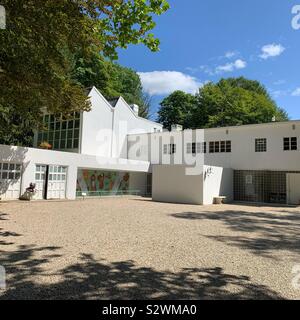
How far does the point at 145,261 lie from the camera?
569 centimetres

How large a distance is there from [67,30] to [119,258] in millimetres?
5843

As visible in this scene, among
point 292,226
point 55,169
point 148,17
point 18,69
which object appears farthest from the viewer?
point 55,169

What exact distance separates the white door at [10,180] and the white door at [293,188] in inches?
699

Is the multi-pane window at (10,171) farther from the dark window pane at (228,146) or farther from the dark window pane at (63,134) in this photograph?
the dark window pane at (228,146)

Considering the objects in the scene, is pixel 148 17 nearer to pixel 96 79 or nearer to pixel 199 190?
pixel 199 190

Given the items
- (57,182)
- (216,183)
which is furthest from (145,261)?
(216,183)

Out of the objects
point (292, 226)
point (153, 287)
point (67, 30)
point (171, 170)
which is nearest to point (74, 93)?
point (67, 30)

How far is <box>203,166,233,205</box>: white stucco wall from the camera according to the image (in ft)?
63.9

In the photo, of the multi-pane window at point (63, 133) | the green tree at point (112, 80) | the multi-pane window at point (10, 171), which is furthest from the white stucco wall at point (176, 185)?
the green tree at point (112, 80)

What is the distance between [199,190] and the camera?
1911cm

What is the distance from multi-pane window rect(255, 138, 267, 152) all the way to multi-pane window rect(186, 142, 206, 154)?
4.21 metres

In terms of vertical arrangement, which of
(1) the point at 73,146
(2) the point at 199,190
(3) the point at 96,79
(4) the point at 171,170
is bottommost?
(2) the point at 199,190

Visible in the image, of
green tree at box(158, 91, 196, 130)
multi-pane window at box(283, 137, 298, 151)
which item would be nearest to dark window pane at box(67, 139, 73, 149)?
multi-pane window at box(283, 137, 298, 151)

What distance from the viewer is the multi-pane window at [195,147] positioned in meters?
25.1
